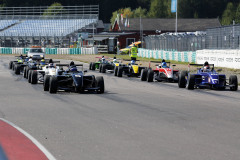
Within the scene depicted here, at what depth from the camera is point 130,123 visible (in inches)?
432

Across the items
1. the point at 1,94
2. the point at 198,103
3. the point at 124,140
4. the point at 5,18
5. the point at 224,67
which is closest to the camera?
the point at 124,140

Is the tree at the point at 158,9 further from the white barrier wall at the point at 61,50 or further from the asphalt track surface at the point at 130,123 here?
the asphalt track surface at the point at 130,123

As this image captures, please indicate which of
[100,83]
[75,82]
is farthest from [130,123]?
[100,83]

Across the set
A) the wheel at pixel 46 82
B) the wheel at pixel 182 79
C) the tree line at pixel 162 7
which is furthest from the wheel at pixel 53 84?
the tree line at pixel 162 7

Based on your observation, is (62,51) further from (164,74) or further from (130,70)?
(164,74)

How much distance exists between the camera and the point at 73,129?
33.3ft

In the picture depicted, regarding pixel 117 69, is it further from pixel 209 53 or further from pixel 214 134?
pixel 214 134

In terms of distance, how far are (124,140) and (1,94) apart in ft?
32.8

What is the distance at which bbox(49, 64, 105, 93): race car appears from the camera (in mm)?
17656

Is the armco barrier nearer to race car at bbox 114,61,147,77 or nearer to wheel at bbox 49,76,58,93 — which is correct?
race car at bbox 114,61,147,77

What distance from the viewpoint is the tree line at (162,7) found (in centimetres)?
11394

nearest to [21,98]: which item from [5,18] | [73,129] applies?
[73,129]

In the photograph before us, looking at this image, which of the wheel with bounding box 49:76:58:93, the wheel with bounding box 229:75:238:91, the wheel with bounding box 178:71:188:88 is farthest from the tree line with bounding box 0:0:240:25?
the wheel with bounding box 49:76:58:93

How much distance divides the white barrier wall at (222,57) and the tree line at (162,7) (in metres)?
70.4
